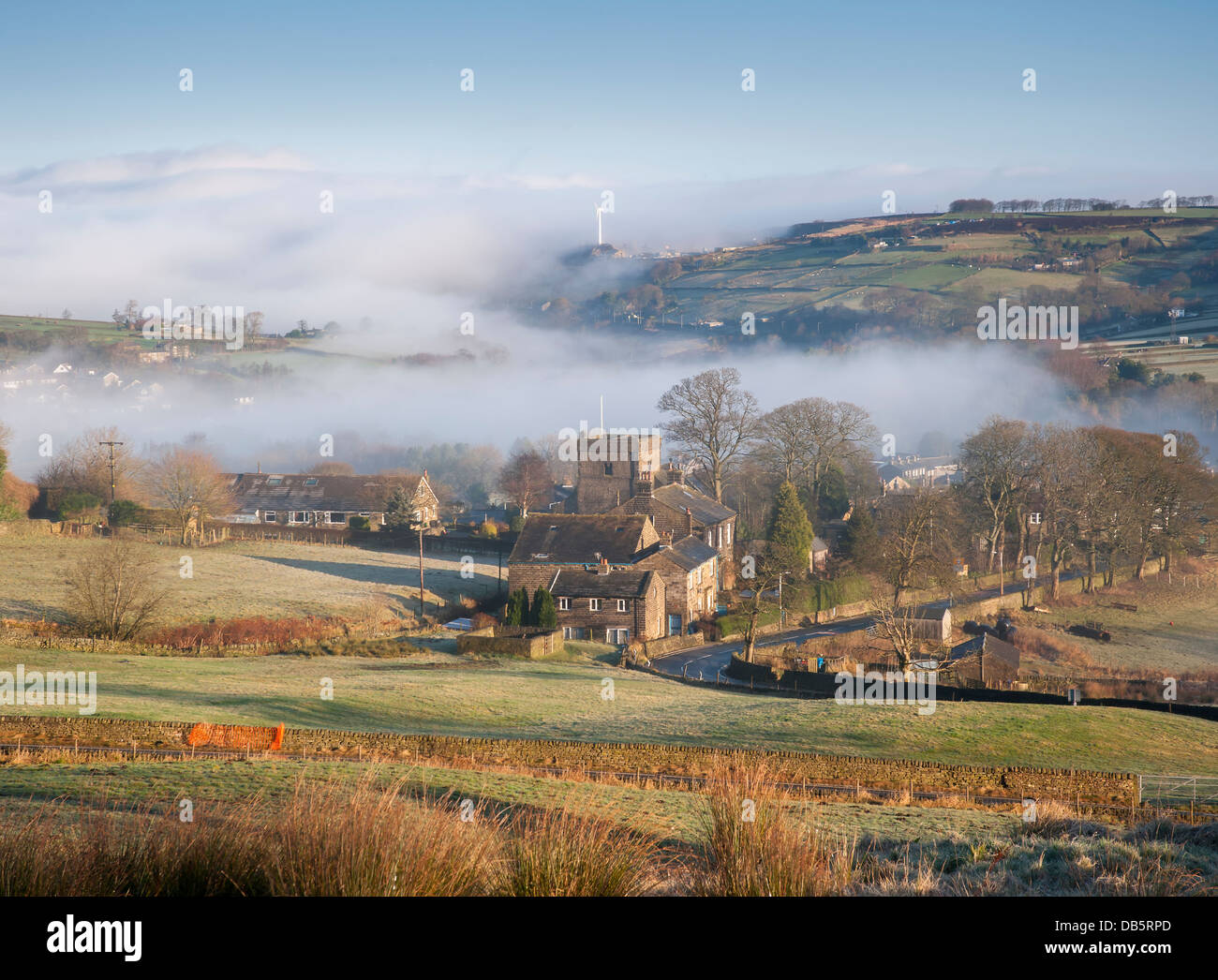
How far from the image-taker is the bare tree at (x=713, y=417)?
78.8m

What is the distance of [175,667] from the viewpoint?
37.8m

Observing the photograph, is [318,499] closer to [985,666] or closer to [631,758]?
[985,666]

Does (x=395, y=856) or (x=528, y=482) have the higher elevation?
(x=395, y=856)

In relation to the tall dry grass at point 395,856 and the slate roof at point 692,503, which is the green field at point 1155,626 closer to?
the slate roof at point 692,503

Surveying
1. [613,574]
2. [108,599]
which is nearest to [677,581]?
[613,574]

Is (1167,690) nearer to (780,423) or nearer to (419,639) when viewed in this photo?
(419,639)

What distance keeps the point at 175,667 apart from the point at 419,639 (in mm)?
14363

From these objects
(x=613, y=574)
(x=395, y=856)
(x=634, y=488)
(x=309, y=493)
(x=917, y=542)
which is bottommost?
(x=613, y=574)

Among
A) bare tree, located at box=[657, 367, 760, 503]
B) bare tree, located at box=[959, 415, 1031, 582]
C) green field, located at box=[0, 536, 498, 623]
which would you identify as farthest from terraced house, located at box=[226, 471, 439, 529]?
bare tree, located at box=[959, 415, 1031, 582]

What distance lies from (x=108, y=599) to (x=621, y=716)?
2472 cm

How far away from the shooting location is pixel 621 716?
109 ft

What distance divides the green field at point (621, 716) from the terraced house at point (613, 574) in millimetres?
14618

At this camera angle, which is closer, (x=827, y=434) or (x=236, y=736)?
(x=236, y=736)

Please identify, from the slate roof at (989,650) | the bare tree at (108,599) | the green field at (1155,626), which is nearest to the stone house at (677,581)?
the slate roof at (989,650)
